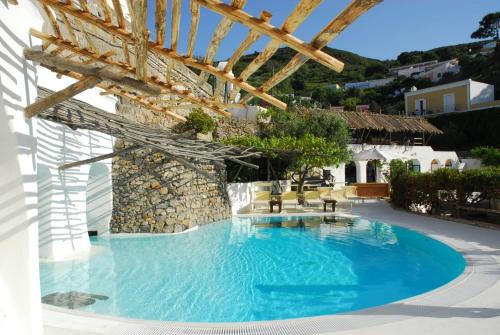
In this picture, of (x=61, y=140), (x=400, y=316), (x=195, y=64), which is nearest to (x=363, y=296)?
(x=400, y=316)

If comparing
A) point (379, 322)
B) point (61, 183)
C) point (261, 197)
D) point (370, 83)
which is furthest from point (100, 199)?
point (370, 83)

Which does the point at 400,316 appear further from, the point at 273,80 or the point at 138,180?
the point at 138,180

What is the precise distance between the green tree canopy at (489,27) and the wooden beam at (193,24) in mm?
86760

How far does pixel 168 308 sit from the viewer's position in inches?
248

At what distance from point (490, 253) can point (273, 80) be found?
677 cm

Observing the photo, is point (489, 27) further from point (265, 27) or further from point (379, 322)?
point (265, 27)

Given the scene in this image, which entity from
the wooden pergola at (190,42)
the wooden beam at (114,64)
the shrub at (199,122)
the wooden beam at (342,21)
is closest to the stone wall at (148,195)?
the shrub at (199,122)

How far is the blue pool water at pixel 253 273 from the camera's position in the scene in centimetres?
642

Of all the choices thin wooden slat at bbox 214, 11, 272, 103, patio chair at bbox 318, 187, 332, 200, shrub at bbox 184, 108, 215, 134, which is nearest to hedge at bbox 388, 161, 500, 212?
patio chair at bbox 318, 187, 332, 200

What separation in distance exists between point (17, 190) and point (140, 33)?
1900 millimetres

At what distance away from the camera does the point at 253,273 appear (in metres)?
8.42

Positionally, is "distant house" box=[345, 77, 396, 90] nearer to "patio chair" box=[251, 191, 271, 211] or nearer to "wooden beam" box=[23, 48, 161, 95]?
"patio chair" box=[251, 191, 271, 211]

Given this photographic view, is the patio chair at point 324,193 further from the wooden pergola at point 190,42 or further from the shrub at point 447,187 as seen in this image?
the wooden pergola at point 190,42

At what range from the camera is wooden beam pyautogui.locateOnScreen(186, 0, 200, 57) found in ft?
12.6
